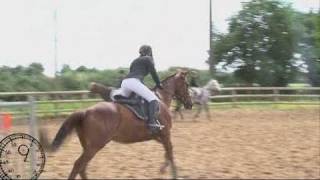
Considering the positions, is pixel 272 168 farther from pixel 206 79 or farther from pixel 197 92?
pixel 206 79

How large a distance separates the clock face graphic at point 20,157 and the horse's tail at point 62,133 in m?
0.13

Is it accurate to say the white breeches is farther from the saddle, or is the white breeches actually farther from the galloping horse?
the galloping horse

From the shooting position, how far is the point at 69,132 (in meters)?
8.81

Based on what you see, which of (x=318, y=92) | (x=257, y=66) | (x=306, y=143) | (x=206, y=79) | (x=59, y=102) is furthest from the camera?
(x=257, y=66)

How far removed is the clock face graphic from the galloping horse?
281mm

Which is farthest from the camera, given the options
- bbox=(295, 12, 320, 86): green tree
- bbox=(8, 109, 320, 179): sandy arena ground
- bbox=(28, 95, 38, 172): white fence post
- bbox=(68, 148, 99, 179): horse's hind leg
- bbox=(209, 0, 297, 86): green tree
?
bbox=(295, 12, 320, 86): green tree

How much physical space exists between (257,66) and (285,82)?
288 centimetres

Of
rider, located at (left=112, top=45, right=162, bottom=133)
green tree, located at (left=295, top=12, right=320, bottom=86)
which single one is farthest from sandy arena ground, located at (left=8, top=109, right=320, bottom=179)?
green tree, located at (left=295, top=12, right=320, bottom=86)

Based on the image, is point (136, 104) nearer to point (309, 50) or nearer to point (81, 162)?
point (81, 162)

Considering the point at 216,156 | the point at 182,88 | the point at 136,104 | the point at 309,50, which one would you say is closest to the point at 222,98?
the point at 216,156

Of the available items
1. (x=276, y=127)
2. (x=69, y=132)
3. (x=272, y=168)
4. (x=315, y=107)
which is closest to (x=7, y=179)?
(x=69, y=132)

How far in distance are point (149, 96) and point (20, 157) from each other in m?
2.50

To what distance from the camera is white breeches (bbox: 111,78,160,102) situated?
9.79 meters

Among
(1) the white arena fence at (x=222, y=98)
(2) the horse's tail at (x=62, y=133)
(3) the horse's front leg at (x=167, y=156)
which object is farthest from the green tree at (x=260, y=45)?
(2) the horse's tail at (x=62, y=133)
